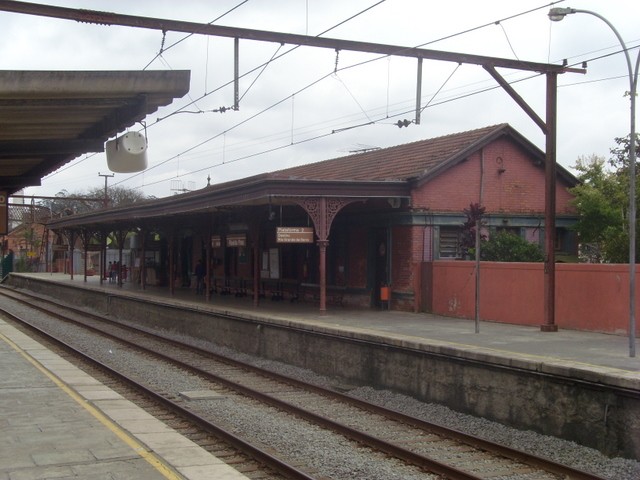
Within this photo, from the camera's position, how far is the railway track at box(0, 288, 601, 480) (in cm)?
801

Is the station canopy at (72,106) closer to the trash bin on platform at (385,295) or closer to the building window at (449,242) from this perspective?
the trash bin on platform at (385,295)

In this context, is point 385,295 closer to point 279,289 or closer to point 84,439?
point 279,289

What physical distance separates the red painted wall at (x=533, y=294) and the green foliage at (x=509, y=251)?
1.08m

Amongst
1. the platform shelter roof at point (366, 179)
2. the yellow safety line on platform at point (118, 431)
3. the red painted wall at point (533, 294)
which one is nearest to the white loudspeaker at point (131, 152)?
the yellow safety line on platform at point (118, 431)

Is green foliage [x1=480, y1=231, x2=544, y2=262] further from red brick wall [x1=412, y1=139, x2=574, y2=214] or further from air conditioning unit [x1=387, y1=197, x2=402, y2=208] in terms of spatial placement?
air conditioning unit [x1=387, y1=197, x2=402, y2=208]

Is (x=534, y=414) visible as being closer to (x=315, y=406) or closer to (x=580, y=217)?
(x=315, y=406)

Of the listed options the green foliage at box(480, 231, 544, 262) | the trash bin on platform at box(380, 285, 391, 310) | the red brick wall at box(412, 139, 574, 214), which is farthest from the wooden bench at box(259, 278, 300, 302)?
the green foliage at box(480, 231, 544, 262)

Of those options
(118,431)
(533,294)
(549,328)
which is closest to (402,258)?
(533,294)

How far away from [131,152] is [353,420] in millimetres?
5283

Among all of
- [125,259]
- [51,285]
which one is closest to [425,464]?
[51,285]

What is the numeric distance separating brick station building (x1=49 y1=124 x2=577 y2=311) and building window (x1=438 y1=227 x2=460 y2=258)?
0.03 metres

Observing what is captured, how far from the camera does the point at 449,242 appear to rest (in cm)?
1933

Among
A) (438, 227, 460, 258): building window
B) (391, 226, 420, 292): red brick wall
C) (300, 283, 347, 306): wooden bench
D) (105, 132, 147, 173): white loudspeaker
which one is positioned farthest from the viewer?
(300, 283, 347, 306): wooden bench

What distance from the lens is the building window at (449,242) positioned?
63.0 ft
